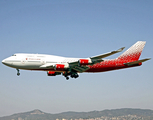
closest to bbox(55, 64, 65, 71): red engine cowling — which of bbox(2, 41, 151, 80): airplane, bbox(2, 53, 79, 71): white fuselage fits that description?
bbox(2, 41, 151, 80): airplane

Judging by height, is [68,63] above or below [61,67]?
above

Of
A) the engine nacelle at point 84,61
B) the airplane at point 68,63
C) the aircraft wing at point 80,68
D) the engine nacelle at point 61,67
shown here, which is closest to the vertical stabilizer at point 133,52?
the airplane at point 68,63

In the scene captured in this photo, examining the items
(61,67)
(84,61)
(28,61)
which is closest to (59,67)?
(61,67)

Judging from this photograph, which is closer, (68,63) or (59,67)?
(59,67)

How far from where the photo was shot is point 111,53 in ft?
156

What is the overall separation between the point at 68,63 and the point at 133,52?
20617 mm

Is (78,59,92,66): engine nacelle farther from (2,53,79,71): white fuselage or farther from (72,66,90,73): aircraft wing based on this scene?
(2,53,79,71): white fuselage

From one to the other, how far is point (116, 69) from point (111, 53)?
512 inches

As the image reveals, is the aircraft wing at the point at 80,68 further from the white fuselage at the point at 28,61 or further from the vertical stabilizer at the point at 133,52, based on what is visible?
the vertical stabilizer at the point at 133,52

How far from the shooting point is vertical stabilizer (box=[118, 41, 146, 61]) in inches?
2402

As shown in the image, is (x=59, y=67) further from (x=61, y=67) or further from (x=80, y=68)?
(x=80, y=68)

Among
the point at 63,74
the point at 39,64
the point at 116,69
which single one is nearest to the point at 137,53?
the point at 116,69

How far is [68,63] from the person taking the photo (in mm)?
52812

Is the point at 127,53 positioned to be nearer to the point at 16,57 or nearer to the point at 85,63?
Answer: the point at 85,63
